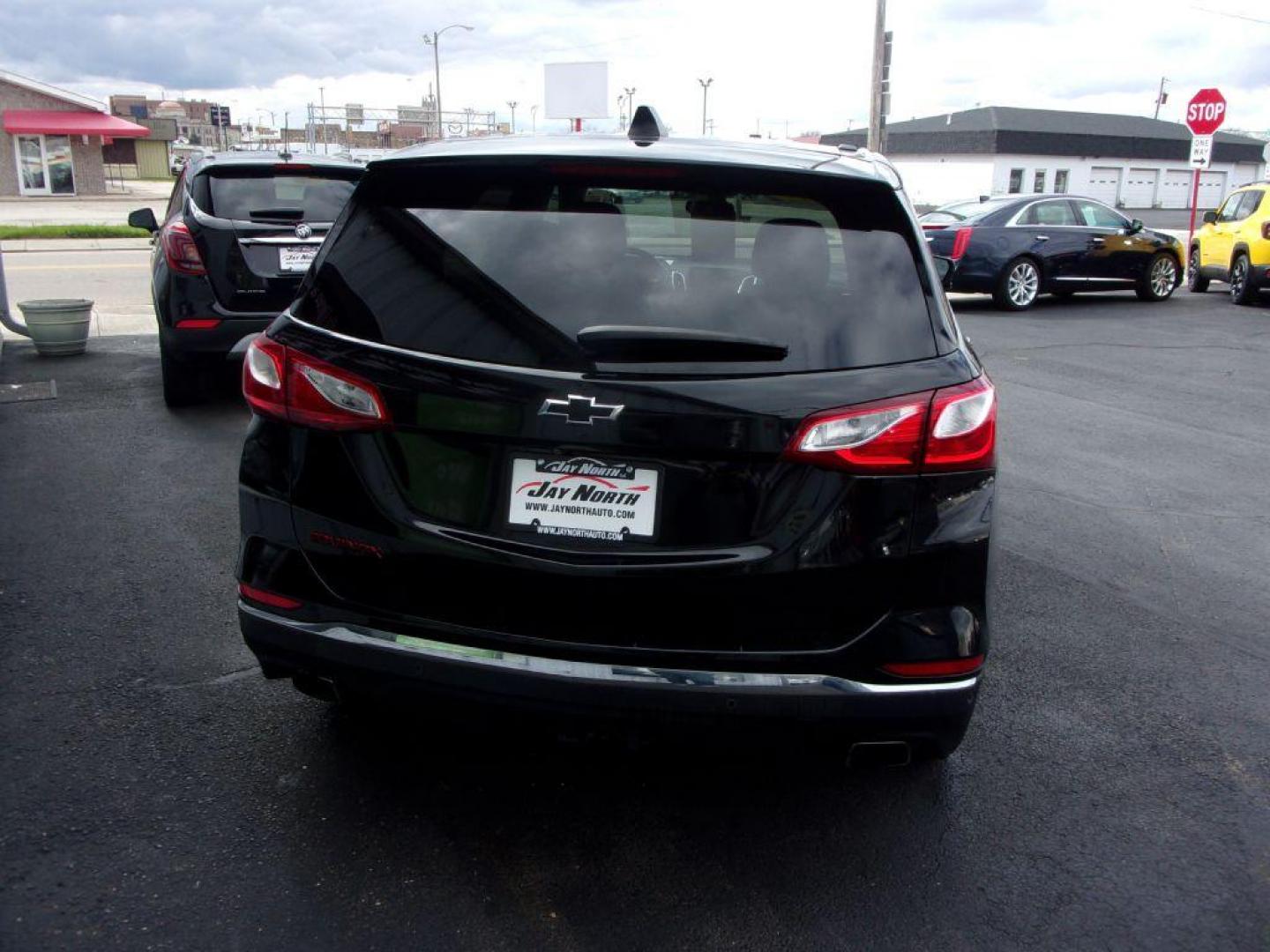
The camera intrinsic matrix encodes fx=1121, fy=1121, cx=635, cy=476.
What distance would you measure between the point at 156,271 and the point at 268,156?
1.15 meters

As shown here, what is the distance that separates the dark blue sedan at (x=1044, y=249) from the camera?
635 inches

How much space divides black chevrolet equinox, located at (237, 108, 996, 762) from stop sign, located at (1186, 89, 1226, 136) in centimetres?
2157

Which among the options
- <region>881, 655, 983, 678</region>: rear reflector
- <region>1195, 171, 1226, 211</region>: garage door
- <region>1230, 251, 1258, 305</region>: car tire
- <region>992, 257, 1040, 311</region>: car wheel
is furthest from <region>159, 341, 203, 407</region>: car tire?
<region>1195, 171, 1226, 211</region>: garage door

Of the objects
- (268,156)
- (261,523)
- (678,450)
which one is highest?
(268,156)

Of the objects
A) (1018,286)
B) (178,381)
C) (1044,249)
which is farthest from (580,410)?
(1044,249)

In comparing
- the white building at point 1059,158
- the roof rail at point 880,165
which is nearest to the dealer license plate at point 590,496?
the roof rail at point 880,165

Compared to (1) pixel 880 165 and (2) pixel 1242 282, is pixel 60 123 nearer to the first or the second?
(2) pixel 1242 282

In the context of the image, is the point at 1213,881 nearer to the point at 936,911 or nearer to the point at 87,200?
the point at 936,911

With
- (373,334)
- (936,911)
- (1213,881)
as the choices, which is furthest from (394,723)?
(1213,881)

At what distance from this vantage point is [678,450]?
2482 millimetres

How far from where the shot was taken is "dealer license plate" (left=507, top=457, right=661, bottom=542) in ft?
8.21

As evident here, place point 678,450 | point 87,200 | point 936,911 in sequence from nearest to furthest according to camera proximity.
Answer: point 678,450 → point 936,911 → point 87,200

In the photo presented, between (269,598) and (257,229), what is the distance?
17.4 ft

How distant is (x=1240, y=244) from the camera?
17234 millimetres
